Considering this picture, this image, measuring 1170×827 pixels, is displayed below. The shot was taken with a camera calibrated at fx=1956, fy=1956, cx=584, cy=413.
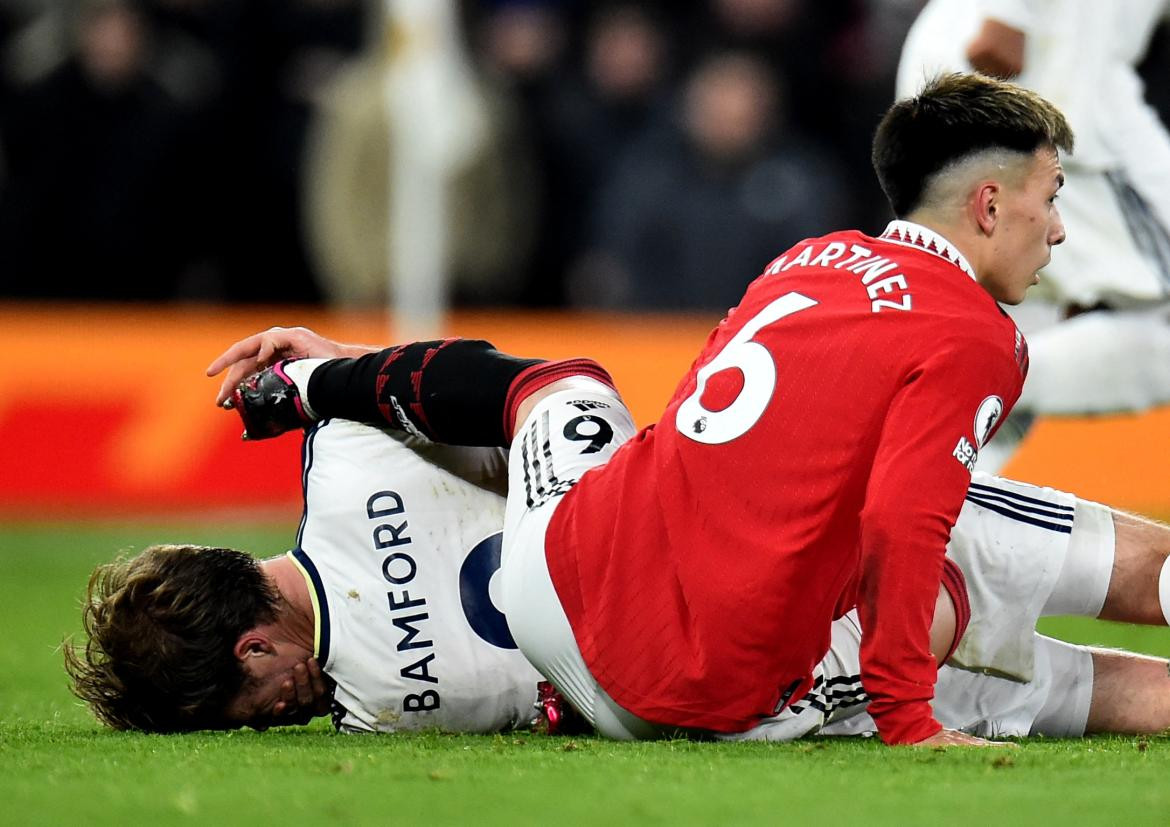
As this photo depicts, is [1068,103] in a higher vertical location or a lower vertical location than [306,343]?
higher

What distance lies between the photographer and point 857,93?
35.3 ft

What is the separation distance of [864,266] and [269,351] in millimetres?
1575

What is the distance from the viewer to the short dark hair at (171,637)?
4.09m

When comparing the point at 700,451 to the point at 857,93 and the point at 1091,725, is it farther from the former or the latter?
the point at 857,93

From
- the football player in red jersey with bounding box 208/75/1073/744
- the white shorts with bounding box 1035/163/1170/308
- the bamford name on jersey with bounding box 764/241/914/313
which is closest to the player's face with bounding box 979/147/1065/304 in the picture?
the football player in red jersey with bounding box 208/75/1073/744

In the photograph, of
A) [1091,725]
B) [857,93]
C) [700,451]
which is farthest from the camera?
[857,93]

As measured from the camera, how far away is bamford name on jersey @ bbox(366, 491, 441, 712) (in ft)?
13.5

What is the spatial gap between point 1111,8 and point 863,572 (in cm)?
302

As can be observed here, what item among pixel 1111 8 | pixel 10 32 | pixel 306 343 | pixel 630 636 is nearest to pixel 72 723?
pixel 306 343

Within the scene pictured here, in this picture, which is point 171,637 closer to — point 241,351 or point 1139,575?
point 241,351

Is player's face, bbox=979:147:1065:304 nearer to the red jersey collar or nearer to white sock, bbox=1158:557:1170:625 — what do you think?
Result: the red jersey collar

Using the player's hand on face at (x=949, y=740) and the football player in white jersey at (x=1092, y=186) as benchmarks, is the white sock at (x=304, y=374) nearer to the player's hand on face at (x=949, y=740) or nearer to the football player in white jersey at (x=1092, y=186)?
the player's hand on face at (x=949, y=740)

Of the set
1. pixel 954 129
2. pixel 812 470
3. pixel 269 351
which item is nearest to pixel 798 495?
pixel 812 470

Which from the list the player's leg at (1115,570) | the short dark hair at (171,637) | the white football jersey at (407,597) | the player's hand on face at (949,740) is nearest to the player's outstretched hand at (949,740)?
the player's hand on face at (949,740)
